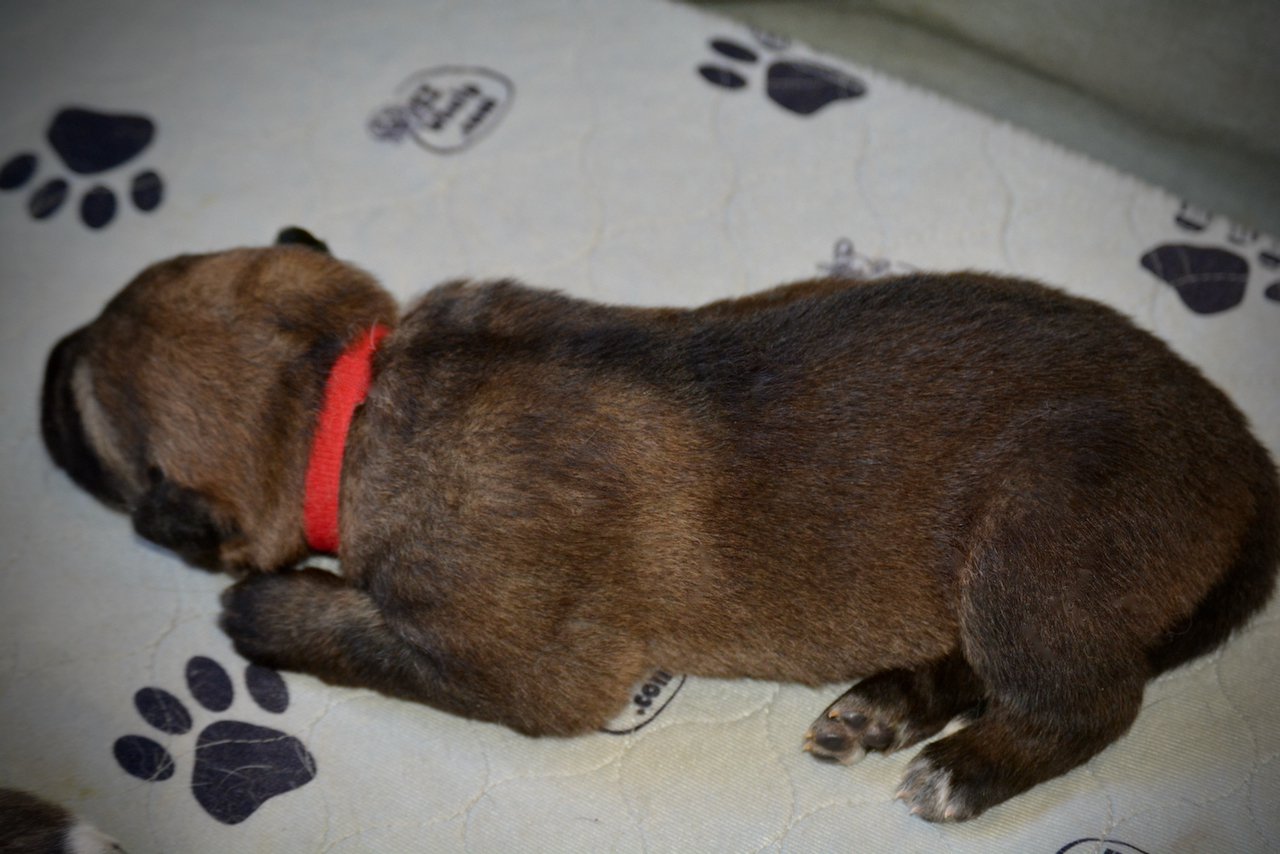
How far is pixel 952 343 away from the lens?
198 cm

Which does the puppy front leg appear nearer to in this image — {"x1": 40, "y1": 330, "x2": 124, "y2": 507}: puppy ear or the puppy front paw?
the puppy front paw

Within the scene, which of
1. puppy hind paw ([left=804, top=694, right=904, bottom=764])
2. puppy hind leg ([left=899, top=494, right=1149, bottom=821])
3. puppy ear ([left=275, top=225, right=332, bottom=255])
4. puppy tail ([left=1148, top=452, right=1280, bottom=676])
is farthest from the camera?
puppy ear ([left=275, top=225, right=332, bottom=255])

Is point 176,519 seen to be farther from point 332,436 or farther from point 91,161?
point 91,161

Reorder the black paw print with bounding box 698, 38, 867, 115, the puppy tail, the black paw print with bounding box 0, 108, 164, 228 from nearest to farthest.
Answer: the puppy tail, the black paw print with bounding box 0, 108, 164, 228, the black paw print with bounding box 698, 38, 867, 115

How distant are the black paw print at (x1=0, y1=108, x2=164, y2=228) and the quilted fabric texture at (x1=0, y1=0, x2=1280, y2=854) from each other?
10mm

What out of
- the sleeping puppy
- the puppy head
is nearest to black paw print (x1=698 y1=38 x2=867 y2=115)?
the sleeping puppy

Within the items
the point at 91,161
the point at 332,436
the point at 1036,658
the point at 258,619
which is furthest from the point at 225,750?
the point at 91,161

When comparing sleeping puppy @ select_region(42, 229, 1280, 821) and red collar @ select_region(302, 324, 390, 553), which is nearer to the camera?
sleeping puppy @ select_region(42, 229, 1280, 821)

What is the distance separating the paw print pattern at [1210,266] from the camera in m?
2.79

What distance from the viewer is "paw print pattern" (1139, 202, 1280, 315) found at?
2.79 meters

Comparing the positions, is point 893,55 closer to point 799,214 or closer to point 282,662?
point 799,214

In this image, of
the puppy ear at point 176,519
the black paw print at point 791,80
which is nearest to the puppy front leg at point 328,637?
the puppy ear at point 176,519

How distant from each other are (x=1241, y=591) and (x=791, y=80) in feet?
6.07

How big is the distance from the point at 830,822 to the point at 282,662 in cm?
108
